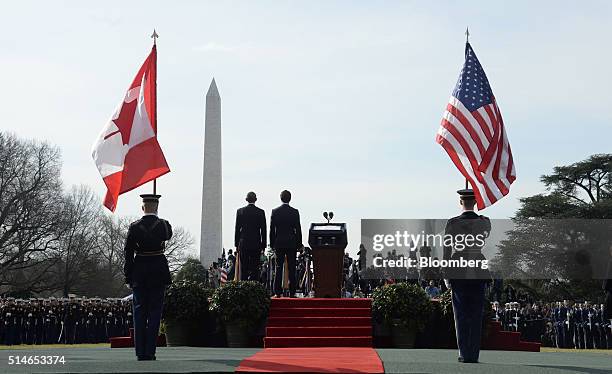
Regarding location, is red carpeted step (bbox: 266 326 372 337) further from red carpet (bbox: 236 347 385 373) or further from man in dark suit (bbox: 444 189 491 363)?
man in dark suit (bbox: 444 189 491 363)

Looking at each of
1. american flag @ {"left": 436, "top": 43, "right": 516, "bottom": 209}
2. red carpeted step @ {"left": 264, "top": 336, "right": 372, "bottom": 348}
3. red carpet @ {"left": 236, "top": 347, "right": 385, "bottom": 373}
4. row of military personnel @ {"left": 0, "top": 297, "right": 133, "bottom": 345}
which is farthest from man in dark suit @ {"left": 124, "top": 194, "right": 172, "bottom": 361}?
row of military personnel @ {"left": 0, "top": 297, "right": 133, "bottom": 345}

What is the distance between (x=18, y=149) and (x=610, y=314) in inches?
1842

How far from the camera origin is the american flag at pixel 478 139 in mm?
15156

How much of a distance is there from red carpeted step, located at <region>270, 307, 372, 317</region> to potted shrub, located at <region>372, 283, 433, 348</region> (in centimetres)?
24

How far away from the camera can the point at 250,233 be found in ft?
54.1

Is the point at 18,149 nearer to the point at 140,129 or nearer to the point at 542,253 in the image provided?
the point at 542,253

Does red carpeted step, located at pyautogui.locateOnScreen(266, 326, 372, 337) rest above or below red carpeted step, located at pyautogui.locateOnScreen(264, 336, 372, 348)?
above

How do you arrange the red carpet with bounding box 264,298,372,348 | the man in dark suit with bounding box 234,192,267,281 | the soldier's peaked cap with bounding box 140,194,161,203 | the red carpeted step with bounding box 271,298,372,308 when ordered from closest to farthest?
the soldier's peaked cap with bounding box 140,194,161,203 < the red carpet with bounding box 264,298,372,348 < the red carpeted step with bounding box 271,298,372,308 < the man in dark suit with bounding box 234,192,267,281

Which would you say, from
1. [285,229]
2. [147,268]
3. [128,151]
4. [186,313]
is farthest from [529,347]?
[147,268]

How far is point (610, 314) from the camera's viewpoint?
12602 mm

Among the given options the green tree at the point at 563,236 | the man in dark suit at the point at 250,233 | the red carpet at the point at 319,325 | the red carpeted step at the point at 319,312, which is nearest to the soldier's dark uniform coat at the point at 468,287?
the red carpet at the point at 319,325

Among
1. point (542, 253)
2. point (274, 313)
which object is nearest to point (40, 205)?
point (542, 253)

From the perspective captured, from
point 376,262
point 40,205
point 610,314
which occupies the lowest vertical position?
point 610,314

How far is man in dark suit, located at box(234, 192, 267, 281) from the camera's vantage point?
650 inches
